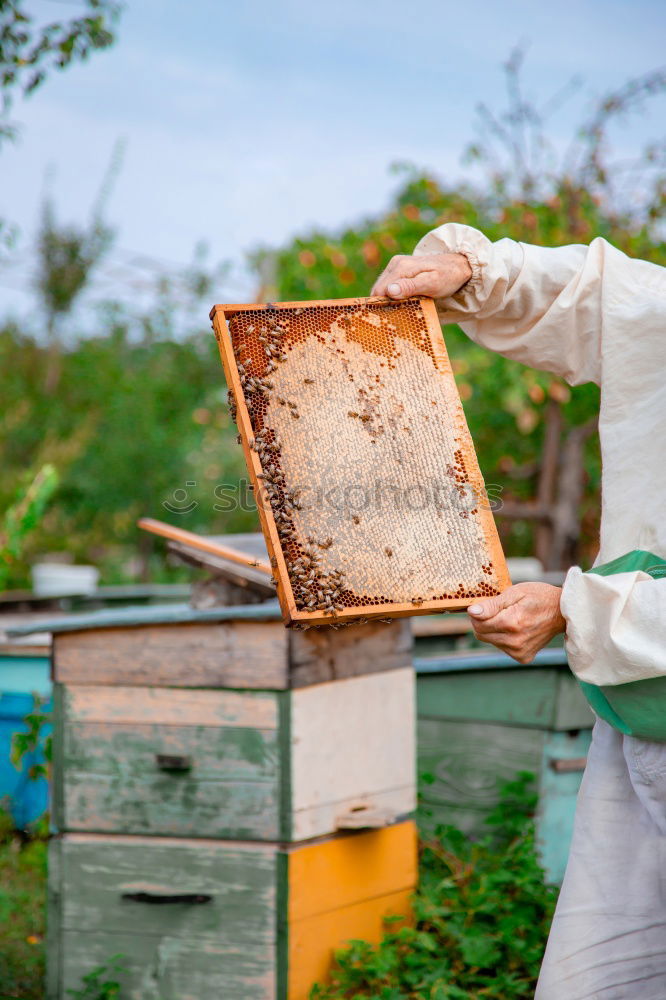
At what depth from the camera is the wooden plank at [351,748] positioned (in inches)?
102

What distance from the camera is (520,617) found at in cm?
174

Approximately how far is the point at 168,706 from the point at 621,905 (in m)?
1.34

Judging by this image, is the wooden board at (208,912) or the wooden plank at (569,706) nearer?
the wooden board at (208,912)

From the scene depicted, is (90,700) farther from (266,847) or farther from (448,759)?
(448,759)

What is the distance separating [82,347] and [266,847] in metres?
9.66

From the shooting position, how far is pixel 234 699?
2629 millimetres

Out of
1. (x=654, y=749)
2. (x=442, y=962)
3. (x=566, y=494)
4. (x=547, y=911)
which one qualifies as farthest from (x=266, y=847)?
(x=566, y=494)

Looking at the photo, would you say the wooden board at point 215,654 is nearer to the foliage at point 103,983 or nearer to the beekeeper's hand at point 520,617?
the foliage at point 103,983

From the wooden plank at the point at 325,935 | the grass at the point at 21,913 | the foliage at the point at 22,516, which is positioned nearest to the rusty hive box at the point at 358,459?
the wooden plank at the point at 325,935

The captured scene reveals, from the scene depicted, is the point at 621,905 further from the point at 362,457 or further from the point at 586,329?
the point at 586,329

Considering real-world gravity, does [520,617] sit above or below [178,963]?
above

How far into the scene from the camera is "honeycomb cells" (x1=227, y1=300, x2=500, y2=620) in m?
1.82

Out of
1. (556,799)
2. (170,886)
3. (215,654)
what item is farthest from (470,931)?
(215,654)

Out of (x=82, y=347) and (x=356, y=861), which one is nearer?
(x=356, y=861)
